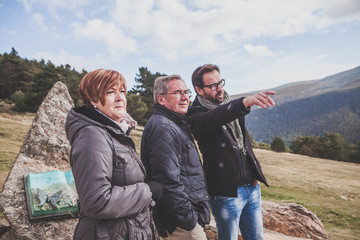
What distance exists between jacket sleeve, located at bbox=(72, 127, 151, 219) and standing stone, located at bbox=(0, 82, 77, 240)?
245cm

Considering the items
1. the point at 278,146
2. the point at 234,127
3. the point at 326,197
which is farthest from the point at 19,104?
the point at 278,146

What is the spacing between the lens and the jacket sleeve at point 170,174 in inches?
90.5

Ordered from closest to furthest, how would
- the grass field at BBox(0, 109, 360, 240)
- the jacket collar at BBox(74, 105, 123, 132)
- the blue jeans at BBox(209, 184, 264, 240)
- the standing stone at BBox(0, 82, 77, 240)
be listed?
the jacket collar at BBox(74, 105, 123, 132) < the blue jeans at BBox(209, 184, 264, 240) < the standing stone at BBox(0, 82, 77, 240) < the grass field at BBox(0, 109, 360, 240)

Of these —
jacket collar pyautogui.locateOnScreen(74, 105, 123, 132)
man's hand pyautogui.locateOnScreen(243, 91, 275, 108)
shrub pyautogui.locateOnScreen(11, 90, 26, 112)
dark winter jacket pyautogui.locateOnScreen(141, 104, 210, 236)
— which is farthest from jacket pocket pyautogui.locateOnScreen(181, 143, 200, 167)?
shrub pyautogui.locateOnScreen(11, 90, 26, 112)

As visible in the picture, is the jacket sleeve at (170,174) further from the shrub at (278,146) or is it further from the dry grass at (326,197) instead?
the shrub at (278,146)

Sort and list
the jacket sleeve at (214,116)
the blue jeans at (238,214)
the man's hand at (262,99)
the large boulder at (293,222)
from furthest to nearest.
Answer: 1. the large boulder at (293,222)
2. the blue jeans at (238,214)
3. the jacket sleeve at (214,116)
4. the man's hand at (262,99)

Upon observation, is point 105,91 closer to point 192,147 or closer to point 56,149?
point 192,147

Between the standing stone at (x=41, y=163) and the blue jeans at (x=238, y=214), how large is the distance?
235cm

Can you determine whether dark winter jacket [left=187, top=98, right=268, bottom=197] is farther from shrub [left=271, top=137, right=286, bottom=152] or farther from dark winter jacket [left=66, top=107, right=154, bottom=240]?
shrub [left=271, top=137, right=286, bottom=152]

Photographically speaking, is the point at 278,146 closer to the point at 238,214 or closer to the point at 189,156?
the point at 238,214

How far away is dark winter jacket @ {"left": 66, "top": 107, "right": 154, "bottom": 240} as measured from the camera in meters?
1.60

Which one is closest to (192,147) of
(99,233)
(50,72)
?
(99,233)

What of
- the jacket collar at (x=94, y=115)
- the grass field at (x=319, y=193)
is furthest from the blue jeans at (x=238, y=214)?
the grass field at (x=319, y=193)

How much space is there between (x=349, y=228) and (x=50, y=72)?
121 feet
